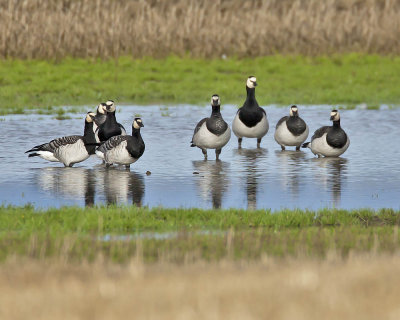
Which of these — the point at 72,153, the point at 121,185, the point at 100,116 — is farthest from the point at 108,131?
the point at 121,185

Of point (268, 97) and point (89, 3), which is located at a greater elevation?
point (89, 3)

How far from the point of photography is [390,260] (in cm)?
869

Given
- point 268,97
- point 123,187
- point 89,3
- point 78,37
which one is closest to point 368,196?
point 123,187

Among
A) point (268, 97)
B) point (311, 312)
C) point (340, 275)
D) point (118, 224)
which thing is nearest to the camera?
point (311, 312)

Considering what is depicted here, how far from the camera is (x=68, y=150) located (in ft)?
53.9

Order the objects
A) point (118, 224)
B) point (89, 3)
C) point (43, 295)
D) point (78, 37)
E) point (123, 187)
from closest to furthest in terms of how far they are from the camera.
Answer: point (43, 295) → point (118, 224) → point (123, 187) → point (78, 37) → point (89, 3)

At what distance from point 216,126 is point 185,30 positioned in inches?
666

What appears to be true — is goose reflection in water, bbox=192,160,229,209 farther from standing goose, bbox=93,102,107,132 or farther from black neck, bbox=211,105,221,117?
standing goose, bbox=93,102,107,132

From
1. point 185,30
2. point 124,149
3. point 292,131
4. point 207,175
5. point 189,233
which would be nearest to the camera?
point 189,233

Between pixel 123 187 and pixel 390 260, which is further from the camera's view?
pixel 123 187

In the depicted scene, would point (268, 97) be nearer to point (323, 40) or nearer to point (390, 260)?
point (323, 40)

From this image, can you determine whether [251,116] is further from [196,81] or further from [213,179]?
[196,81]

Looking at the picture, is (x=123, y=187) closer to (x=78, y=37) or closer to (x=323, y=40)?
(x=78, y=37)

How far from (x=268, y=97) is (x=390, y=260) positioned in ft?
65.3
